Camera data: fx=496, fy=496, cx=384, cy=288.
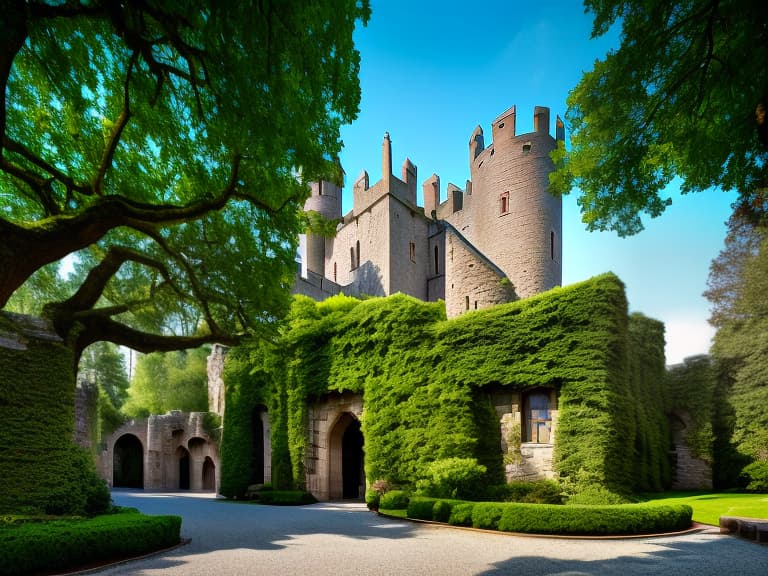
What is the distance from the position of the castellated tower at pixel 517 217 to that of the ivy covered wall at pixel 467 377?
638cm

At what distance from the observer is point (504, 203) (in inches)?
1115

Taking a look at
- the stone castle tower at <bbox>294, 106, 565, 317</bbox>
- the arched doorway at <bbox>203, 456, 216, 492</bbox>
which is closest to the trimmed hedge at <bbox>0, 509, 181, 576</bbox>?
the stone castle tower at <bbox>294, 106, 565, 317</bbox>

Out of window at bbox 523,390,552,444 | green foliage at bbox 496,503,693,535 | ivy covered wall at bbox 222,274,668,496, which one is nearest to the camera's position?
green foliage at bbox 496,503,693,535

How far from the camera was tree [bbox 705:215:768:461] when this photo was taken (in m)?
19.5

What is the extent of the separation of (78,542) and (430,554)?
18.4ft

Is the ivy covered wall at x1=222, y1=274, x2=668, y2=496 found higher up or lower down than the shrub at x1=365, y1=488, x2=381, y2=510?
higher up

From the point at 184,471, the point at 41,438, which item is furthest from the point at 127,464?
the point at 41,438

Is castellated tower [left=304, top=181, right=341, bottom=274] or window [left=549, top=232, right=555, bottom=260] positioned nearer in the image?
window [left=549, top=232, right=555, bottom=260]

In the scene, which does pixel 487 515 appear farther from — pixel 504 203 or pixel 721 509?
pixel 504 203

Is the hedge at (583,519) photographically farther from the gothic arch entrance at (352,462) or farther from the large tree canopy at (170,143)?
the gothic arch entrance at (352,462)

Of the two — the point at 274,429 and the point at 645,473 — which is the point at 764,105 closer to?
the point at 645,473

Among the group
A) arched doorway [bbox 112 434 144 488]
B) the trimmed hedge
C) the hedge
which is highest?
the trimmed hedge

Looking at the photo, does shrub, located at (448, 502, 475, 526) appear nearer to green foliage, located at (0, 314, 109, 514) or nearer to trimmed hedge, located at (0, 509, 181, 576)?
trimmed hedge, located at (0, 509, 181, 576)

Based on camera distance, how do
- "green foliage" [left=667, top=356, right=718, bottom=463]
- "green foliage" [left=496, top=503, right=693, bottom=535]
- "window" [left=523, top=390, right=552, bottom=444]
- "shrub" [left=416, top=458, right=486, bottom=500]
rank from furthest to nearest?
"green foliage" [left=667, top=356, right=718, bottom=463] < "window" [left=523, top=390, right=552, bottom=444] < "shrub" [left=416, top=458, right=486, bottom=500] < "green foliage" [left=496, top=503, right=693, bottom=535]
